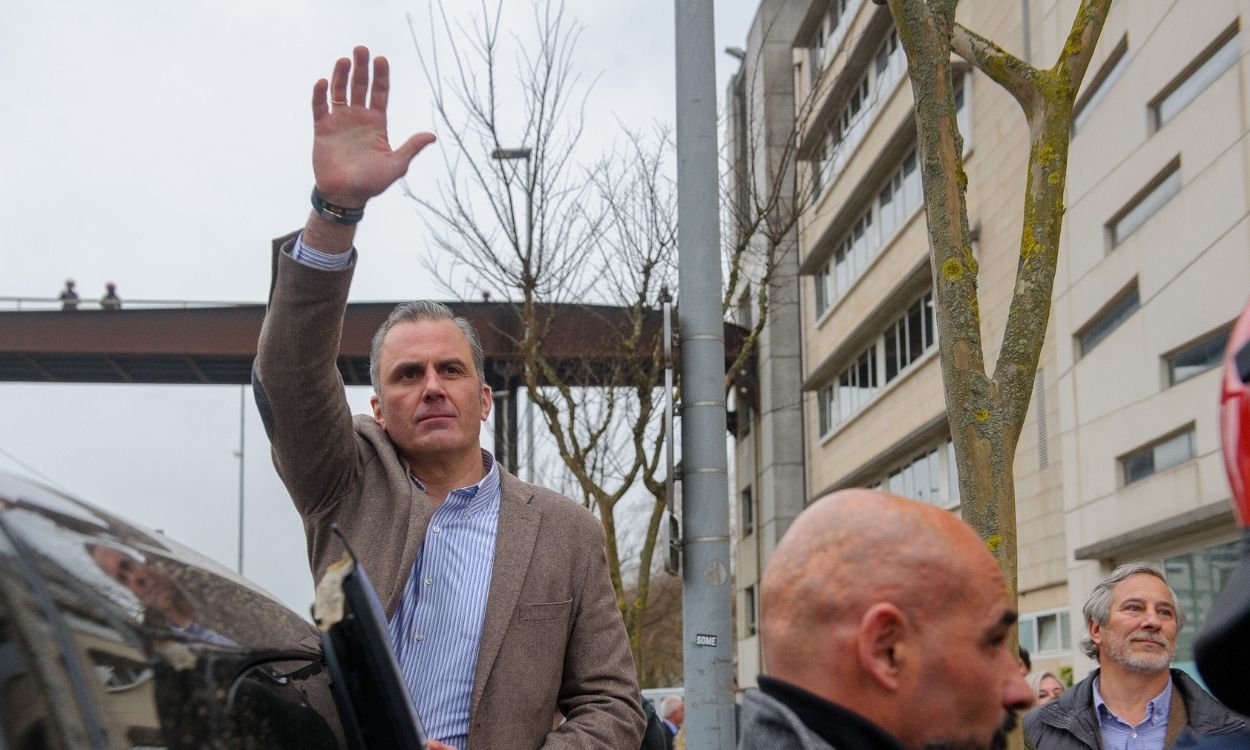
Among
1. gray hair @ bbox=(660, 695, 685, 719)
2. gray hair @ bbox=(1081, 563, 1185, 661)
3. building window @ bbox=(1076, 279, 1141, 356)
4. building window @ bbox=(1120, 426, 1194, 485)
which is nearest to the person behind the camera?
gray hair @ bbox=(1081, 563, 1185, 661)

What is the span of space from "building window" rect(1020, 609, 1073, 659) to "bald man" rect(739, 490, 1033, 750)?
19554 mm

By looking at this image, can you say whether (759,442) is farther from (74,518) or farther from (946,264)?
(74,518)

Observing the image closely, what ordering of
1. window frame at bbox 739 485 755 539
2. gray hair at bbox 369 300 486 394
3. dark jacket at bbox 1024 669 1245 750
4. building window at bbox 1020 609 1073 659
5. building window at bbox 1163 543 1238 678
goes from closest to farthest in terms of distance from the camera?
1. gray hair at bbox 369 300 486 394
2. dark jacket at bbox 1024 669 1245 750
3. building window at bbox 1163 543 1238 678
4. building window at bbox 1020 609 1073 659
5. window frame at bbox 739 485 755 539

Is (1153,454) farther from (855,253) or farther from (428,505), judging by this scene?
(855,253)

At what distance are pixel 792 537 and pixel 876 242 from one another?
29428 millimetres

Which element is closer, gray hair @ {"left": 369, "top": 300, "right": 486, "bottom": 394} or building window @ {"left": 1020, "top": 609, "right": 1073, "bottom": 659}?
gray hair @ {"left": 369, "top": 300, "right": 486, "bottom": 394}

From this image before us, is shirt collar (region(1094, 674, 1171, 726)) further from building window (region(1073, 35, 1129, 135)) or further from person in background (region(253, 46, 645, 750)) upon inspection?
building window (region(1073, 35, 1129, 135))

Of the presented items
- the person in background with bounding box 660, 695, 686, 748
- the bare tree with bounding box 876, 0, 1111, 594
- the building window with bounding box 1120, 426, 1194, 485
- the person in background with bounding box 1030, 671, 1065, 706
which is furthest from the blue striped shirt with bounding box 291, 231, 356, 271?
A: the building window with bounding box 1120, 426, 1194, 485

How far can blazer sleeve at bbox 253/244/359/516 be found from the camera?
251 centimetres

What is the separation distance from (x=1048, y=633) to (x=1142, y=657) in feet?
56.7

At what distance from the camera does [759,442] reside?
40312mm

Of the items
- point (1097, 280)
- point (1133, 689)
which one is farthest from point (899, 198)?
point (1133, 689)

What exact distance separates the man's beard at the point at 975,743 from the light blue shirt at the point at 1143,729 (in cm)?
350

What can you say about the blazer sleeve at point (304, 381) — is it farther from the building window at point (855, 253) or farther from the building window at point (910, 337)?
the building window at point (855, 253)
